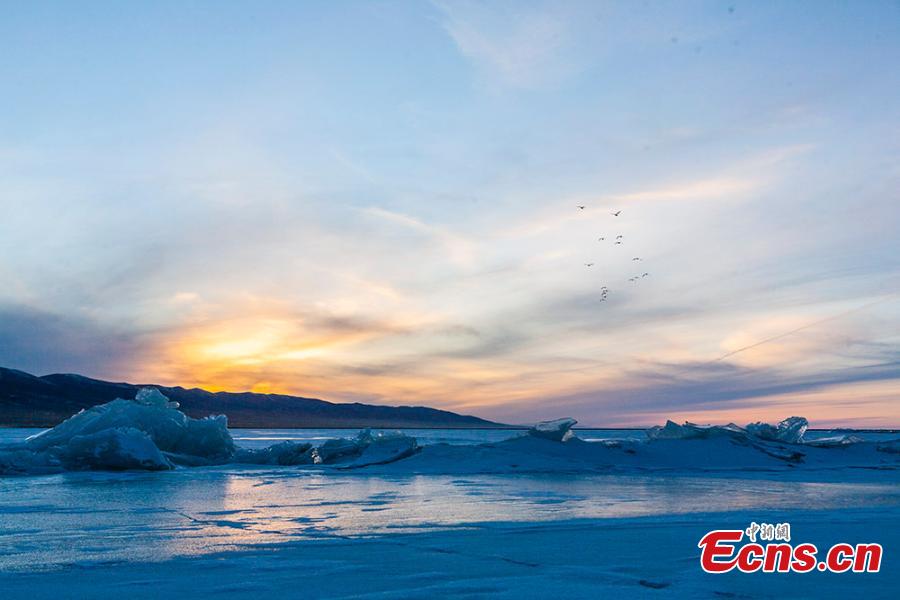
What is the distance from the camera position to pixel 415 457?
755 inches

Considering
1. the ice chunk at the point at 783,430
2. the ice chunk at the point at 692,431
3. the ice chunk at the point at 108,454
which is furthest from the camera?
the ice chunk at the point at 783,430

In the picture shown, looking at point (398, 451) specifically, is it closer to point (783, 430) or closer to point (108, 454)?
point (108, 454)

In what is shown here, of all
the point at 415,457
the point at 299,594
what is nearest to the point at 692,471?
the point at 415,457

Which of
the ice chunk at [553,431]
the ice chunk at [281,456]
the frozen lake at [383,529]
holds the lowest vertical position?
the frozen lake at [383,529]

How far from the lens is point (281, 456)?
20.8 metres

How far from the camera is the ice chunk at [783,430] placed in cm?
2447

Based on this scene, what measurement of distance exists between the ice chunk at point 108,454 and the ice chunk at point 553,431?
33.8 ft

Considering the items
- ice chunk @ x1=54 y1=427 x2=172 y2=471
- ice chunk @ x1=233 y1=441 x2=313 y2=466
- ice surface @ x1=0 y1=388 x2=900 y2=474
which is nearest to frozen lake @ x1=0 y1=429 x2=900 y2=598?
ice chunk @ x1=54 y1=427 x2=172 y2=471

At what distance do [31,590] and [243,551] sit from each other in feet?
5.42

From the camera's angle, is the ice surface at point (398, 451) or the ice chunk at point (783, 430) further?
the ice chunk at point (783, 430)

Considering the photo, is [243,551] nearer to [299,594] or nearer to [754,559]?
[299,594]

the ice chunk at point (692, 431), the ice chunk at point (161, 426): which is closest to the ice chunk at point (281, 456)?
the ice chunk at point (161, 426)

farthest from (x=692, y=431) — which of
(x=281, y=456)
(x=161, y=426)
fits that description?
(x=161, y=426)

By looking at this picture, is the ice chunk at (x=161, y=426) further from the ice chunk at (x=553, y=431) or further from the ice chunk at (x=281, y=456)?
the ice chunk at (x=553, y=431)
